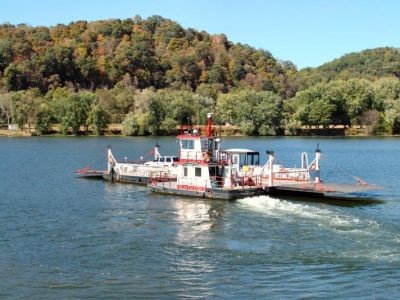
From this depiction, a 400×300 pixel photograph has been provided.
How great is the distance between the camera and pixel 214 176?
52.2 meters

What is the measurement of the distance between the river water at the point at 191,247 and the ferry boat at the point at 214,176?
1.38m

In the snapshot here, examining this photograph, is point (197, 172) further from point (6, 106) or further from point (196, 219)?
point (6, 106)

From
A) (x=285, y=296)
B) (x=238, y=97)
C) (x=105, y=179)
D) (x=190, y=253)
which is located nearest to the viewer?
(x=285, y=296)

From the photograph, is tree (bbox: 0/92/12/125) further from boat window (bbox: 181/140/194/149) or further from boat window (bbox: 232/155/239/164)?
boat window (bbox: 181/140/194/149)

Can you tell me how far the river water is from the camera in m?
25.8

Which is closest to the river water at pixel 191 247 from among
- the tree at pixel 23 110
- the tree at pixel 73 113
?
the tree at pixel 73 113

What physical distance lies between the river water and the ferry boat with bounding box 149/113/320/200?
1.38 m

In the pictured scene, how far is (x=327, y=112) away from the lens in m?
172

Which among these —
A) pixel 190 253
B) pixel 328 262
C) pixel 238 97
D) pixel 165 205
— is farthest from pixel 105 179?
pixel 238 97

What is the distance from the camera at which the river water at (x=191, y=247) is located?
2584 centimetres

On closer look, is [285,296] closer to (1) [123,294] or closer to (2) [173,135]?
(1) [123,294]

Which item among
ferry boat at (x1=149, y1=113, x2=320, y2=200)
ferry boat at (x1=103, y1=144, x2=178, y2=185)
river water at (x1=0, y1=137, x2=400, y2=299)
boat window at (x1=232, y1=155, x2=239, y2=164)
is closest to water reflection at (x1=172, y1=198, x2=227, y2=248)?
river water at (x1=0, y1=137, x2=400, y2=299)

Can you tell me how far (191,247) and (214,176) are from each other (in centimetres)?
1947

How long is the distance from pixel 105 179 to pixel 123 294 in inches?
1748
